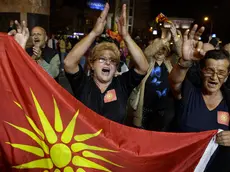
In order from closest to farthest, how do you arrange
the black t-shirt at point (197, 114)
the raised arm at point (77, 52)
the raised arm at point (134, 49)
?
the black t-shirt at point (197, 114) → the raised arm at point (77, 52) → the raised arm at point (134, 49)

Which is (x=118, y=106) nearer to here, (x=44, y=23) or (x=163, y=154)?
(x=163, y=154)

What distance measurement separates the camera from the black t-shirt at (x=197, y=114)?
225cm

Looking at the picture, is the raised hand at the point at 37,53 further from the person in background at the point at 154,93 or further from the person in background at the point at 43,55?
the person in background at the point at 154,93

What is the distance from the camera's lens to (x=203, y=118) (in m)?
2.25

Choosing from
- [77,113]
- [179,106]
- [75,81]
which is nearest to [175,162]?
[179,106]

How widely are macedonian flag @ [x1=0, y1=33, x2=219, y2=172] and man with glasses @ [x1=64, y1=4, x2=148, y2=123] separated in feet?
0.70

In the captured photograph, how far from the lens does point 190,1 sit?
43656mm

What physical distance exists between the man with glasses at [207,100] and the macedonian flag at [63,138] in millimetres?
96

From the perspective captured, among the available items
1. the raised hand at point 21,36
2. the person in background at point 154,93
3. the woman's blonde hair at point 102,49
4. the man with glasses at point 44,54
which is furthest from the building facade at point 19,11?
the woman's blonde hair at point 102,49

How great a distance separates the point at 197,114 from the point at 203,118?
5cm

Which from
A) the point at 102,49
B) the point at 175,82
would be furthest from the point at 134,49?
the point at 175,82

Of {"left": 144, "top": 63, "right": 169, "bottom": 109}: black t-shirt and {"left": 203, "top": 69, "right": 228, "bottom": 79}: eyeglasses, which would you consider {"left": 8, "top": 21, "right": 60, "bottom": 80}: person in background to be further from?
{"left": 203, "top": 69, "right": 228, "bottom": 79}: eyeglasses

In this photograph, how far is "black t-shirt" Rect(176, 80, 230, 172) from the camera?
7.38 ft

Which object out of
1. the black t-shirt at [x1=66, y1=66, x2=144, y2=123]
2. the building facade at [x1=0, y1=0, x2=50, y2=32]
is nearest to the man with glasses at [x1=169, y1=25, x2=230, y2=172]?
the black t-shirt at [x1=66, y1=66, x2=144, y2=123]
